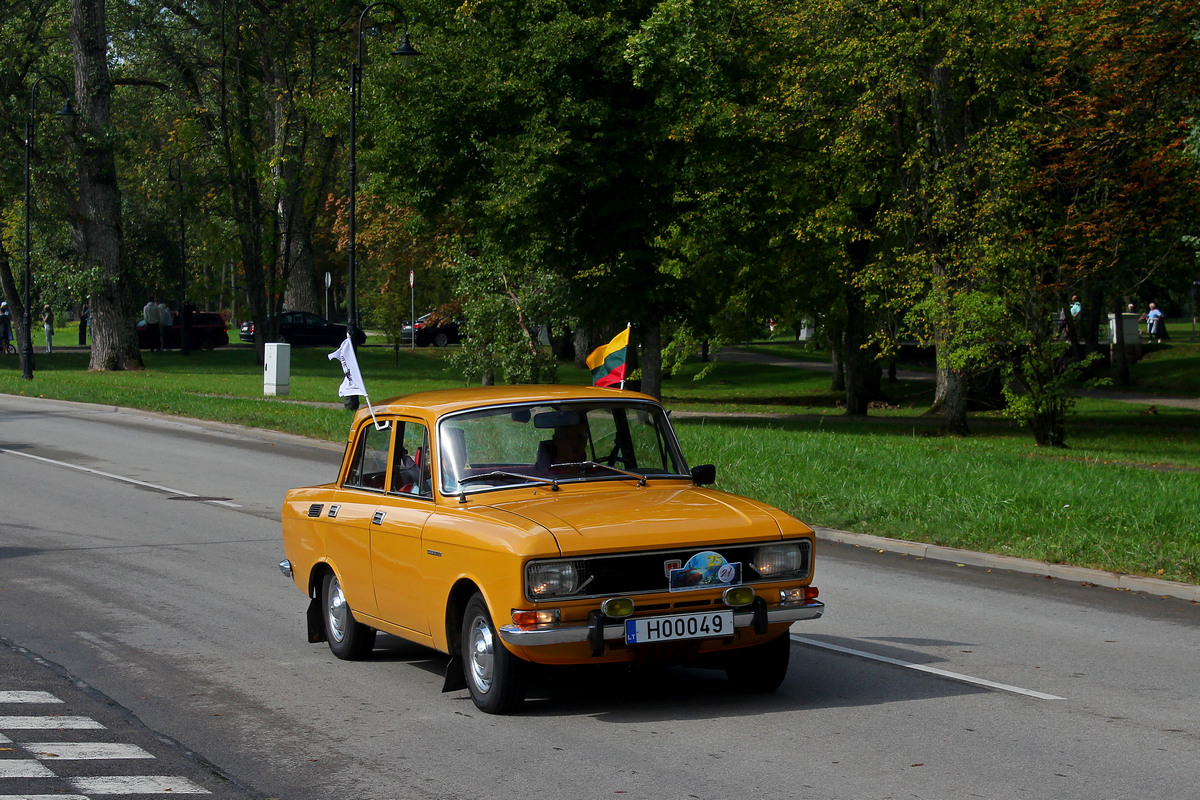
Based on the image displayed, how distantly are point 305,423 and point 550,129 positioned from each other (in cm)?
722

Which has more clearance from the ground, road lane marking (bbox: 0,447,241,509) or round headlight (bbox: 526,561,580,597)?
round headlight (bbox: 526,561,580,597)

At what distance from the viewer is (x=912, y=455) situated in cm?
1897

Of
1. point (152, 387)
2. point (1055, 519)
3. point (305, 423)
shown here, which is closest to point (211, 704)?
point (1055, 519)

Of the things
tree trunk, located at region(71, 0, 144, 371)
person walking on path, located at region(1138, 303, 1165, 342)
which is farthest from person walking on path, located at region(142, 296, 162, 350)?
person walking on path, located at region(1138, 303, 1165, 342)

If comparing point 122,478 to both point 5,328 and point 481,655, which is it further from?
point 5,328

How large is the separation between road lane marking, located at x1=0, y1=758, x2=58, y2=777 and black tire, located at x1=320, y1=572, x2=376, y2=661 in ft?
7.57

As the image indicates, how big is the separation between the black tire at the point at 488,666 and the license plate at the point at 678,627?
0.62m

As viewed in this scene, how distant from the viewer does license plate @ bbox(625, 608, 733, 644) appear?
6.25 meters

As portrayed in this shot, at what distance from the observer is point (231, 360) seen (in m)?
52.3

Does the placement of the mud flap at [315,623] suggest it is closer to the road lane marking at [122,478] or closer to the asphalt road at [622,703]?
the asphalt road at [622,703]

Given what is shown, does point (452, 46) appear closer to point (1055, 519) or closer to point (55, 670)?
point (1055, 519)

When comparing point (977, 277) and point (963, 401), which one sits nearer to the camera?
point (977, 277)

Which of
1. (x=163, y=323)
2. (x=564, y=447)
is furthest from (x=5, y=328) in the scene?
(x=564, y=447)

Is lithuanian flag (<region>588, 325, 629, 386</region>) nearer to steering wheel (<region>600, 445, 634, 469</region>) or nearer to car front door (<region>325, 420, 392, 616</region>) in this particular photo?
car front door (<region>325, 420, 392, 616</region>)
